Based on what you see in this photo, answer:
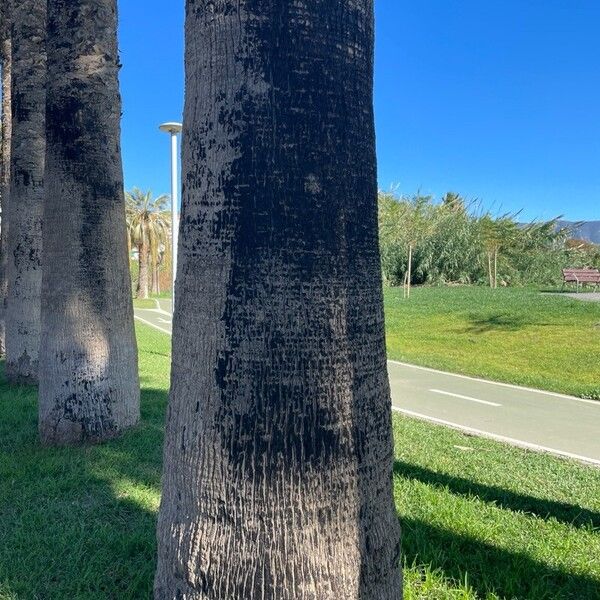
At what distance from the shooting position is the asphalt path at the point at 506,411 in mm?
7008

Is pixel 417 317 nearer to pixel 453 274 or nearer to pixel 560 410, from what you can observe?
pixel 560 410

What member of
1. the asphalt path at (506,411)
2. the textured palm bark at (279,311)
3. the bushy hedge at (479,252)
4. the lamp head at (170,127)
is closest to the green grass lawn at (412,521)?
the asphalt path at (506,411)

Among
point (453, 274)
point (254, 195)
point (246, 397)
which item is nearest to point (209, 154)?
point (254, 195)

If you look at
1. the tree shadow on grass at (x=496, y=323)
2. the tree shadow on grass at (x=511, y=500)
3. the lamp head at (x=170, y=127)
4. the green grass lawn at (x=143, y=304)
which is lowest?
the tree shadow on grass at (x=511, y=500)

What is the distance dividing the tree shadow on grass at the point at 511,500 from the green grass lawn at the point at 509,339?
20.2 feet

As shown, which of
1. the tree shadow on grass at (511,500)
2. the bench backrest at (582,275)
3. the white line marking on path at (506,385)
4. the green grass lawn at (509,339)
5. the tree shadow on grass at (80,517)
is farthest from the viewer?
the bench backrest at (582,275)

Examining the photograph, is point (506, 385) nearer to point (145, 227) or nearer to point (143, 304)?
point (143, 304)

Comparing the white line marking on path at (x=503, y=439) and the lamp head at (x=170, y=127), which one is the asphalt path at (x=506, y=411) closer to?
the white line marking on path at (x=503, y=439)

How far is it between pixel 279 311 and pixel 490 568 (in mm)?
2264

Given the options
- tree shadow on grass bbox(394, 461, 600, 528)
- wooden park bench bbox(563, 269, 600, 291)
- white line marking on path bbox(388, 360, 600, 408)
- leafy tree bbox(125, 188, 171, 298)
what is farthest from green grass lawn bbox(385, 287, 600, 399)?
leafy tree bbox(125, 188, 171, 298)

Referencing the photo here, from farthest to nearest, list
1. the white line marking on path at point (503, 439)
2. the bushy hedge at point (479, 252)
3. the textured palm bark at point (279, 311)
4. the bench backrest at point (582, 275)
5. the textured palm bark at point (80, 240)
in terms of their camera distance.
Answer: the bushy hedge at point (479, 252)
the bench backrest at point (582, 275)
the white line marking on path at point (503, 439)
the textured palm bark at point (80, 240)
the textured palm bark at point (279, 311)

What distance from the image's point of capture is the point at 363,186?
205cm

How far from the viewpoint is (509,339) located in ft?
49.6

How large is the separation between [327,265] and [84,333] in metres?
3.69
